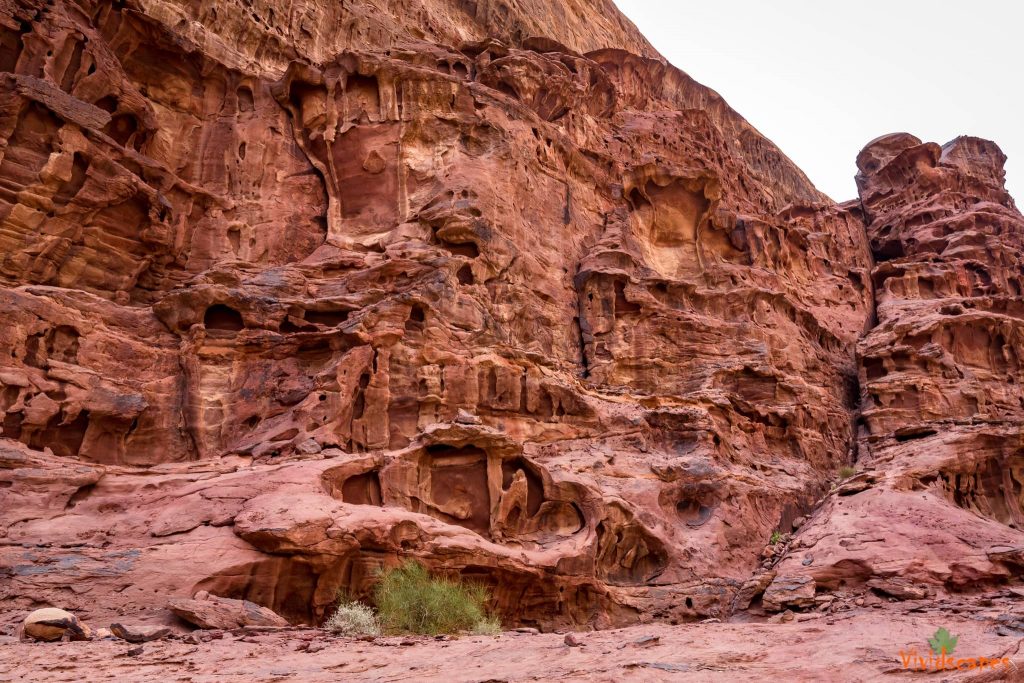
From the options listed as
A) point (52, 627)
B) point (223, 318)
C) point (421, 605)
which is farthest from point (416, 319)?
point (52, 627)

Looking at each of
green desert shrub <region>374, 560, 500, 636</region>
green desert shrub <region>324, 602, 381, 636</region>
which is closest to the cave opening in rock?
green desert shrub <region>374, 560, 500, 636</region>

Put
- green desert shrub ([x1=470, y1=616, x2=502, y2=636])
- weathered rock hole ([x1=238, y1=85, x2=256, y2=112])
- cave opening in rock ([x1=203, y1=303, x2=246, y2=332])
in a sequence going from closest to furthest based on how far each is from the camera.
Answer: green desert shrub ([x1=470, y1=616, x2=502, y2=636]) → cave opening in rock ([x1=203, y1=303, x2=246, y2=332]) → weathered rock hole ([x1=238, y1=85, x2=256, y2=112])

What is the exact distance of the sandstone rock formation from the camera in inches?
490

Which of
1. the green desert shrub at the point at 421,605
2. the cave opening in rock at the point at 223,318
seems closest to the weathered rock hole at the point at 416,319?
the cave opening in rock at the point at 223,318

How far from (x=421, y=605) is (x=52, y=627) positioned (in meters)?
4.74

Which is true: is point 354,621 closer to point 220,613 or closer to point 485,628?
point 220,613

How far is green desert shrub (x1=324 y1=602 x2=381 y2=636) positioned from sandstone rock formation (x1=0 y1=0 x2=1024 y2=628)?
770 mm

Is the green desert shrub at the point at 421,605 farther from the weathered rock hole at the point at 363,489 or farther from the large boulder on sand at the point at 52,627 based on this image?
the large boulder on sand at the point at 52,627

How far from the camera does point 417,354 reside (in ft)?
61.7

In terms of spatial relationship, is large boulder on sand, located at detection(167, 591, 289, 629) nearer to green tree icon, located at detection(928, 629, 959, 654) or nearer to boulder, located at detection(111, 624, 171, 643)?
boulder, located at detection(111, 624, 171, 643)

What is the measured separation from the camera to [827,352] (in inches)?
1260

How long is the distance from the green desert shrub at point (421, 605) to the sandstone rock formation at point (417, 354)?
0.65 meters

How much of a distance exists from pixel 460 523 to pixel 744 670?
911 cm

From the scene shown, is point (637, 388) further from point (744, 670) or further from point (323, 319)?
point (744, 670)
